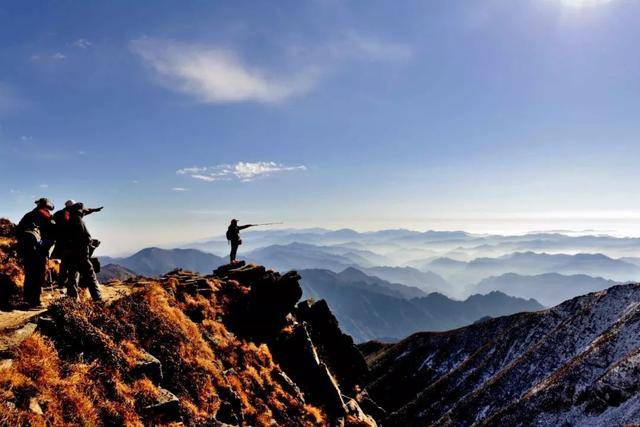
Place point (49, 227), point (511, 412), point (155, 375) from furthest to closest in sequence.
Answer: point (511, 412)
point (49, 227)
point (155, 375)

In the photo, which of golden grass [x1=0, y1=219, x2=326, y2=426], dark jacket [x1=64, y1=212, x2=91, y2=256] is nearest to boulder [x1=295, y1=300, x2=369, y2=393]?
golden grass [x1=0, y1=219, x2=326, y2=426]

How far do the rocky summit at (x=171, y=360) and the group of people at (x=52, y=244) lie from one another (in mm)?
1391

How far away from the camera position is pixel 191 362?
19375mm

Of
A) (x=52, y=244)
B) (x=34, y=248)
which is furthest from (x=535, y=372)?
(x=34, y=248)

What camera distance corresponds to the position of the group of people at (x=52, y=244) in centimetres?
1803

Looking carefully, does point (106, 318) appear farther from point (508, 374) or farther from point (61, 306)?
point (508, 374)

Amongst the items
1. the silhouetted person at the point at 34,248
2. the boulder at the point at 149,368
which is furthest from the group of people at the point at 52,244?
the boulder at the point at 149,368

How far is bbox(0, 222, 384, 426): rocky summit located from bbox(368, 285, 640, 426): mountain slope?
111 ft

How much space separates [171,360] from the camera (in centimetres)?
1862

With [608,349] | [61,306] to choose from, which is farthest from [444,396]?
[61,306]

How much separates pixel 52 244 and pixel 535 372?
76.5 meters

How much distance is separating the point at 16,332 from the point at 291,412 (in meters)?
16.5

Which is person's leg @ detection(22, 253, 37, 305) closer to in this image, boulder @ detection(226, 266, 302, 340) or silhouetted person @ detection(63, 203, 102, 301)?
silhouetted person @ detection(63, 203, 102, 301)

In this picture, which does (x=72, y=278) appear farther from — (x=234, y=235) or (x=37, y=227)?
(x=234, y=235)
